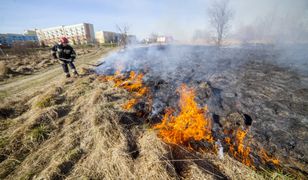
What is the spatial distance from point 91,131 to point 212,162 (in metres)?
2.72

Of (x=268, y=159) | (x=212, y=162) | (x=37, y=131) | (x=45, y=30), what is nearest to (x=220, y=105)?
(x=268, y=159)

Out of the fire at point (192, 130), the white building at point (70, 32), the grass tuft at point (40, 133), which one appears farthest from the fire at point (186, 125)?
the white building at point (70, 32)

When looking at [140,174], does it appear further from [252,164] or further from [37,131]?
[37,131]

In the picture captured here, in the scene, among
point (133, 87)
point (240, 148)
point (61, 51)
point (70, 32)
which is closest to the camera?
point (240, 148)

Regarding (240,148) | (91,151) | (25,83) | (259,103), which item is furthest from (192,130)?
(25,83)

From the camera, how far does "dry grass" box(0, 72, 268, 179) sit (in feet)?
7.69

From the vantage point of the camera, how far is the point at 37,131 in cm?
330

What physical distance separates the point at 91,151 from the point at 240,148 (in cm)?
327

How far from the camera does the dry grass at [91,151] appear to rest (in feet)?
7.69

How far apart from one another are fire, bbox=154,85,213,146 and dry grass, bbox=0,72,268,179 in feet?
1.32

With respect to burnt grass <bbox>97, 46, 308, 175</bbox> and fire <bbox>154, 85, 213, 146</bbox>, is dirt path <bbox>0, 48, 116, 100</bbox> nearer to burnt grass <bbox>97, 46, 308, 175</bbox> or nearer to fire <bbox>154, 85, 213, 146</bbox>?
burnt grass <bbox>97, 46, 308, 175</bbox>

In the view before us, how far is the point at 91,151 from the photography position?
2.89 m

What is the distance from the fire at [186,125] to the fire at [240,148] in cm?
45

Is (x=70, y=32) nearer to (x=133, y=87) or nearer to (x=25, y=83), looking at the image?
(x=25, y=83)
